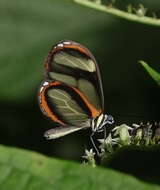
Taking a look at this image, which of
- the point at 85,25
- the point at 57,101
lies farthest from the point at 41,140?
the point at 57,101

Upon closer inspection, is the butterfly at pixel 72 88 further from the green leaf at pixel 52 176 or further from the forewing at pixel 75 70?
the green leaf at pixel 52 176

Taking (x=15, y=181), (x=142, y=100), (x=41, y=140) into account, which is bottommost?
(x=41, y=140)

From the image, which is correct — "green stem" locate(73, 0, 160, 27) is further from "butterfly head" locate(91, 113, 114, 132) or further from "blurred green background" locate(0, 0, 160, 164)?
"blurred green background" locate(0, 0, 160, 164)

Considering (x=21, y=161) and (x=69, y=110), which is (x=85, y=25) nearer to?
(x=69, y=110)

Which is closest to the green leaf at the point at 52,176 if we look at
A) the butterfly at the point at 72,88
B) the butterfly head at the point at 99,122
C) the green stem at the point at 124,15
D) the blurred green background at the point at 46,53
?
the green stem at the point at 124,15

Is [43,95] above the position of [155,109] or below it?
above

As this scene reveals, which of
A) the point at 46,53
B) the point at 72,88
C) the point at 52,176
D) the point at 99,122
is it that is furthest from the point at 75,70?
the point at 46,53
